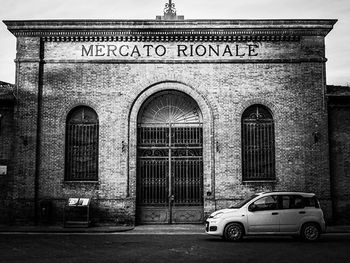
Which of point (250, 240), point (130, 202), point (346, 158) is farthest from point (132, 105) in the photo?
point (346, 158)

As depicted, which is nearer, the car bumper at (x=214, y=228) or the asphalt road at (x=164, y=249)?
the asphalt road at (x=164, y=249)

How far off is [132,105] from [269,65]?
6.08m

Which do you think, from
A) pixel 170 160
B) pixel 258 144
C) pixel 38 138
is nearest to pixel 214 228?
pixel 170 160

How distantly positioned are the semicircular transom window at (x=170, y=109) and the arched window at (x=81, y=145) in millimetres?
2130

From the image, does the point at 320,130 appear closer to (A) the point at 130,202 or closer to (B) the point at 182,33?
(B) the point at 182,33

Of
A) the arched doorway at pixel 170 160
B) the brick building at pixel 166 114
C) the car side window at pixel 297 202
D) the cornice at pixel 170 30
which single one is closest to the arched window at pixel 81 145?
the brick building at pixel 166 114

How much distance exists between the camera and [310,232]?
1396 centimetres

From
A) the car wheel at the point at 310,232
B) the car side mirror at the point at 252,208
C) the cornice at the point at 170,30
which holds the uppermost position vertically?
the cornice at the point at 170,30

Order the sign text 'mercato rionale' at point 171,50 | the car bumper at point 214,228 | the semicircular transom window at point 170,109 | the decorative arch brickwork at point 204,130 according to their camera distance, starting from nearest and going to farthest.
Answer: the car bumper at point 214,228 < the decorative arch brickwork at point 204,130 < the sign text 'mercato rionale' at point 171,50 < the semicircular transom window at point 170,109

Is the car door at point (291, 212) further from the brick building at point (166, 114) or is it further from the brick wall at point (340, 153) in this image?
the brick wall at point (340, 153)

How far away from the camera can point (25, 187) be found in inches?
714

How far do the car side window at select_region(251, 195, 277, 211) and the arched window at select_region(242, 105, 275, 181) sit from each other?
4239 millimetres

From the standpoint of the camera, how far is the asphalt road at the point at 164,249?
1073 cm

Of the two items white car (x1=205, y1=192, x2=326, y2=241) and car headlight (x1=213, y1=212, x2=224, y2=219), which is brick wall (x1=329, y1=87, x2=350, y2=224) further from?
car headlight (x1=213, y1=212, x2=224, y2=219)
